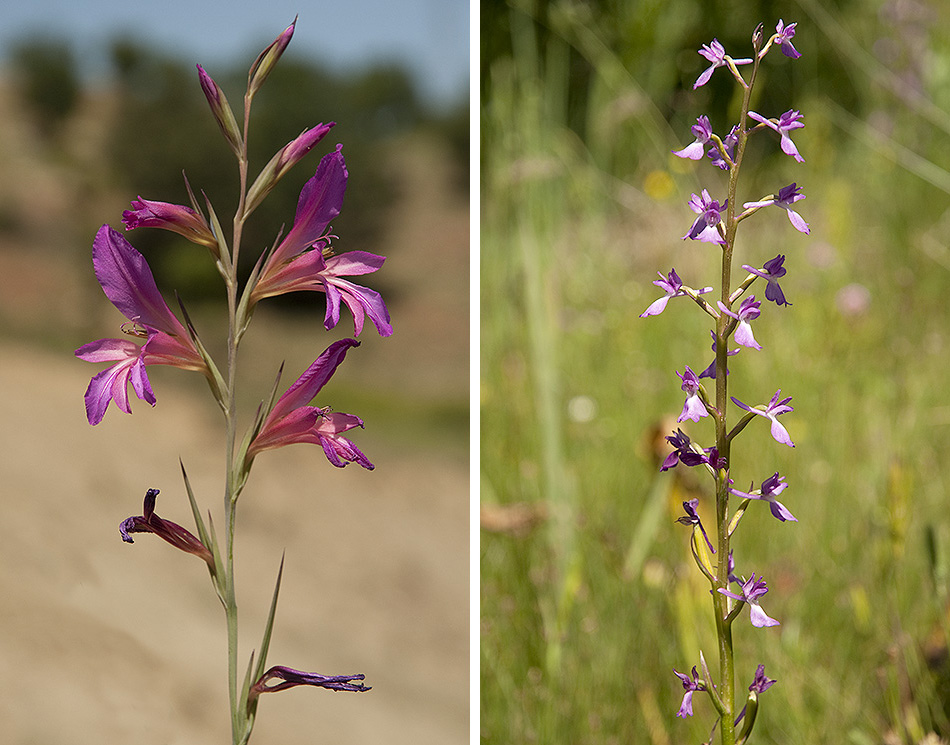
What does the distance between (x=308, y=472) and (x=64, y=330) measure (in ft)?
4.76

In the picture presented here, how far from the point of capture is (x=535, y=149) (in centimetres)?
78

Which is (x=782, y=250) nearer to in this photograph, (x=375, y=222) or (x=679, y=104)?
(x=679, y=104)

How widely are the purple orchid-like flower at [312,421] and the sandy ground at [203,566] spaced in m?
0.78

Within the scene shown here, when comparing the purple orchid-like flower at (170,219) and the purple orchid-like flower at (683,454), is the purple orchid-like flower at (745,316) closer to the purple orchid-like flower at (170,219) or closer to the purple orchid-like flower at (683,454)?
the purple orchid-like flower at (683,454)

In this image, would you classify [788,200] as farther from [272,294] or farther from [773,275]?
[272,294]

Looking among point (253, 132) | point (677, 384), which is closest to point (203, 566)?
point (253, 132)

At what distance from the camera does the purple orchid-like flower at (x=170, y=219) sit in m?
0.30

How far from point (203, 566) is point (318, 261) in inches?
102

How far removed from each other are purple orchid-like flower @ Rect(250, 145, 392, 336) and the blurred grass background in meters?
0.24

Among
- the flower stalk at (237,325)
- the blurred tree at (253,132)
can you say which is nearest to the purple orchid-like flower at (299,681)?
the flower stalk at (237,325)

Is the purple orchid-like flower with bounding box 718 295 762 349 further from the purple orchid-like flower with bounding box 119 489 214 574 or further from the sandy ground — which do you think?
the sandy ground

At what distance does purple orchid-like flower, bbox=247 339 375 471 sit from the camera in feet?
1.10

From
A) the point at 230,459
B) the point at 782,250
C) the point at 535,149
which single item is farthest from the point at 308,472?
the point at 230,459

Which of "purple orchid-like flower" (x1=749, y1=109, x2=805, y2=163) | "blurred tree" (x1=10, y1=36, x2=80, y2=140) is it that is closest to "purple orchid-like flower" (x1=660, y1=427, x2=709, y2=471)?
"purple orchid-like flower" (x1=749, y1=109, x2=805, y2=163)
